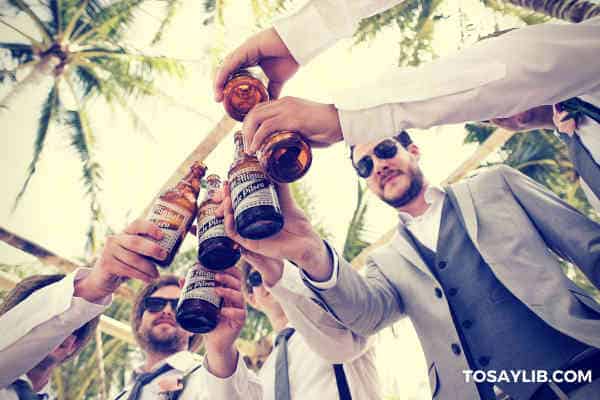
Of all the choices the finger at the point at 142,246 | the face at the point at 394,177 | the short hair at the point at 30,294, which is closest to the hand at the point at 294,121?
the finger at the point at 142,246

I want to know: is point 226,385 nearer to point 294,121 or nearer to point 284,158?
point 284,158

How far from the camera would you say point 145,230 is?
1733mm

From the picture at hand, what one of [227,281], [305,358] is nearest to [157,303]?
[305,358]

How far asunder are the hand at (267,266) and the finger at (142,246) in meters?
0.37

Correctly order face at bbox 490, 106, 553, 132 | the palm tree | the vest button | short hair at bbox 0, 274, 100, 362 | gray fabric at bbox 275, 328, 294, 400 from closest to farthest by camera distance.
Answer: the vest button
face at bbox 490, 106, 553, 132
gray fabric at bbox 275, 328, 294, 400
short hair at bbox 0, 274, 100, 362
the palm tree

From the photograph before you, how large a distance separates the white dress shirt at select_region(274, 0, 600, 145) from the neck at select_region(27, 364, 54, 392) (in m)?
2.83

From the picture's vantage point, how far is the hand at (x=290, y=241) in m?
1.71

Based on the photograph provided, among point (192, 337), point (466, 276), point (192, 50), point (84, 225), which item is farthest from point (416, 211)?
point (84, 225)

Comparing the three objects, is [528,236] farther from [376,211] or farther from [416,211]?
[376,211]

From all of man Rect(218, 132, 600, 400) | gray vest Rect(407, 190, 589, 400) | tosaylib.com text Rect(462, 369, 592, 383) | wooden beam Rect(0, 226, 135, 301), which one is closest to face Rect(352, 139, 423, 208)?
man Rect(218, 132, 600, 400)

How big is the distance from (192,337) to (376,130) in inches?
131

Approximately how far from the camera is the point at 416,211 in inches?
120

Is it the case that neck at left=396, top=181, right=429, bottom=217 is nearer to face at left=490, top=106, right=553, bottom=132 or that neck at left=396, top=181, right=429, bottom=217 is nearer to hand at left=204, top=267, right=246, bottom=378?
face at left=490, top=106, right=553, bottom=132

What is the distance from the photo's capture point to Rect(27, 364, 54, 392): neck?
288cm
